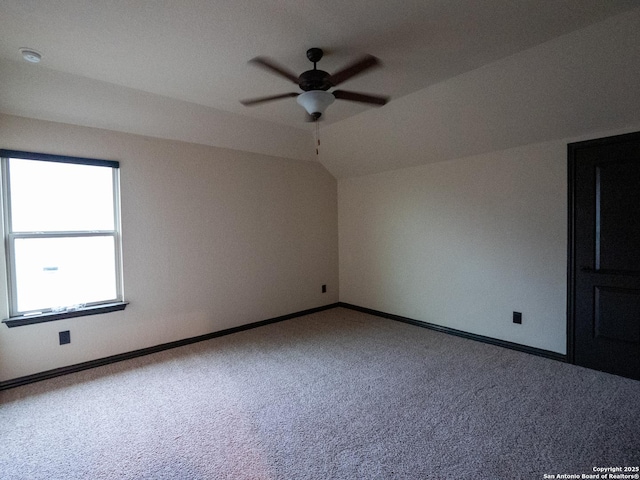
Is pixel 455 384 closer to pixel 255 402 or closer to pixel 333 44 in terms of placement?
pixel 255 402

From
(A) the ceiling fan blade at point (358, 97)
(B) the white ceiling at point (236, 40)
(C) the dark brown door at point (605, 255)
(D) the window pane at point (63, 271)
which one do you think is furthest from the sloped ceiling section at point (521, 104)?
(D) the window pane at point (63, 271)

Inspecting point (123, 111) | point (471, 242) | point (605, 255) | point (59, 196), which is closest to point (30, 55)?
point (123, 111)

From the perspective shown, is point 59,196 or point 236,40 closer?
point 236,40

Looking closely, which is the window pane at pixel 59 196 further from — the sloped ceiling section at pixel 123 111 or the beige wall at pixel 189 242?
the sloped ceiling section at pixel 123 111

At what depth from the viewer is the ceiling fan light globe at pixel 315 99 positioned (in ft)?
7.39

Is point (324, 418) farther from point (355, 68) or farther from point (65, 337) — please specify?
point (65, 337)

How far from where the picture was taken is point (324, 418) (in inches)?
88.7

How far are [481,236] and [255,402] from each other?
2912 mm

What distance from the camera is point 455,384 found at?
106 inches

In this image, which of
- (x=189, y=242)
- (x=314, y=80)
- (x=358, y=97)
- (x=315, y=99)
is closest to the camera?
(x=314, y=80)

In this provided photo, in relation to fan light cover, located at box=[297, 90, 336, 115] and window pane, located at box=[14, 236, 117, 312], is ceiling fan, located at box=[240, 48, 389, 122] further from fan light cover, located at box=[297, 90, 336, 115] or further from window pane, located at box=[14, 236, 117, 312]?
window pane, located at box=[14, 236, 117, 312]

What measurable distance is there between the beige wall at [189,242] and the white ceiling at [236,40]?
50 cm

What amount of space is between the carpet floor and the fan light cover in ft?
7.17

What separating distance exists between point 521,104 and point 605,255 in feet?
4.96
